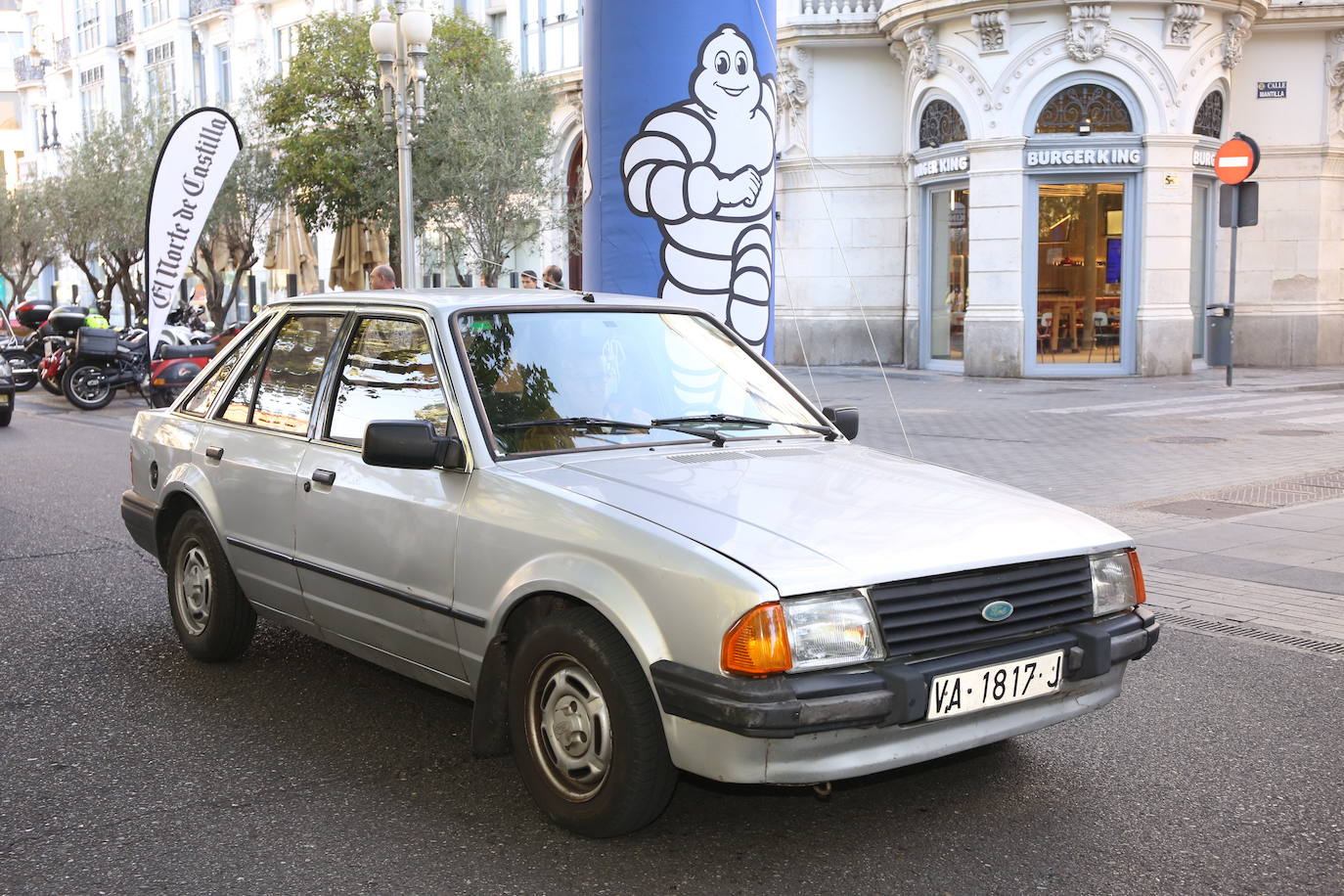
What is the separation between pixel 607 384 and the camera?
4.70 m

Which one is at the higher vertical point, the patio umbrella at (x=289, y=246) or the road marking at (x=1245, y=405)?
the patio umbrella at (x=289, y=246)

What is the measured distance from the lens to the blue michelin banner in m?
9.05

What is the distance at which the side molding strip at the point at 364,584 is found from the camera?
423 cm

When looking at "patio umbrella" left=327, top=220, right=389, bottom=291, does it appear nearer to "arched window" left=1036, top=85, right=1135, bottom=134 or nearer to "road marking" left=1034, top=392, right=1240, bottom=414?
"arched window" left=1036, top=85, right=1135, bottom=134

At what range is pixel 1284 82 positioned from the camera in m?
23.9

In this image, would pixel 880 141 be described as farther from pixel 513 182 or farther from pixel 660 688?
pixel 660 688

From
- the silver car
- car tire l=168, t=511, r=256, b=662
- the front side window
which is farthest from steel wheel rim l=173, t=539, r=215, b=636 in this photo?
the front side window

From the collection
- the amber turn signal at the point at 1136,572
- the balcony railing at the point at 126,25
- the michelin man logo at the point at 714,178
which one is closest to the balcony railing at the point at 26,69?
the balcony railing at the point at 126,25

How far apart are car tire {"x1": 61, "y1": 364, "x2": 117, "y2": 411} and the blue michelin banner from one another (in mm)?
13318

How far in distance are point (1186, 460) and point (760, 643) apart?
10.1 metres

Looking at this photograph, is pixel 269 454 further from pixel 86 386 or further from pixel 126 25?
pixel 126 25

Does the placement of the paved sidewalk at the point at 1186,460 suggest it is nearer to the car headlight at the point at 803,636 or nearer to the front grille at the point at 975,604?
the front grille at the point at 975,604

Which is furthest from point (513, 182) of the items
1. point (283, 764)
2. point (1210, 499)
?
point (283, 764)

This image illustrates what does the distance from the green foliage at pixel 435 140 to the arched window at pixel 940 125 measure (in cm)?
695
